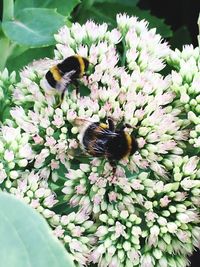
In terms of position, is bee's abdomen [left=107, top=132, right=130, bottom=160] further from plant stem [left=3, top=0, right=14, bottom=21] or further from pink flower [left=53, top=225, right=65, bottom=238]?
plant stem [left=3, top=0, right=14, bottom=21]

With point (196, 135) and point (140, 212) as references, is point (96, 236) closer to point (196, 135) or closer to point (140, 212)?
point (140, 212)

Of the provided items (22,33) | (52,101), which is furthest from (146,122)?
(22,33)

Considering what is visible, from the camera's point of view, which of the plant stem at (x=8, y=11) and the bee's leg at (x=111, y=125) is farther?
the plant stem at (x=8, y=11)

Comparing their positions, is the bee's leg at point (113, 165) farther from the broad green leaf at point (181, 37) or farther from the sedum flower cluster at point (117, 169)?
the broad green leaf at point (181, 37)

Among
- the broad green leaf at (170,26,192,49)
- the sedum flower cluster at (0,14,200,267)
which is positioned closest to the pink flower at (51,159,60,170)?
the sedum flower cluster at (0,14,200,267)

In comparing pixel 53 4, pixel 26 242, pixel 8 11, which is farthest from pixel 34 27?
pixel 26 242

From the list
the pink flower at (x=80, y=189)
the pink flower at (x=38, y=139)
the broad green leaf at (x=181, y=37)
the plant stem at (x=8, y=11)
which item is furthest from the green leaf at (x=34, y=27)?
the broad green leaf at (x=181, y=37)
